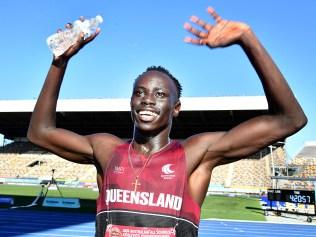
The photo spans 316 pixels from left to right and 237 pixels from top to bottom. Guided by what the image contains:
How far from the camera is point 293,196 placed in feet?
49.7

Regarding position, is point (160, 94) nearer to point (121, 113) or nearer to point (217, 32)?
point (217, 32)

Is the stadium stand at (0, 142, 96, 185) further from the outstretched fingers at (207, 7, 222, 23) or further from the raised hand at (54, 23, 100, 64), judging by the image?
the outstretched fingers at (207, 7, 222, 23)

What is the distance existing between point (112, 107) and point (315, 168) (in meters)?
15.6

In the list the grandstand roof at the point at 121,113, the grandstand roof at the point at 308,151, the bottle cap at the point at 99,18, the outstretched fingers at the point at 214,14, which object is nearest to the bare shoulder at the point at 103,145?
the bottle cap at the point at 99,18

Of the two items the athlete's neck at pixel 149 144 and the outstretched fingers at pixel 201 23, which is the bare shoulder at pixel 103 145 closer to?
the athlete's neck at pixel 149 144

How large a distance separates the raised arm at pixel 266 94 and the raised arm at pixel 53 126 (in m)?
0.67

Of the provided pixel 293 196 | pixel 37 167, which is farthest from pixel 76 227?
pixel 37 167

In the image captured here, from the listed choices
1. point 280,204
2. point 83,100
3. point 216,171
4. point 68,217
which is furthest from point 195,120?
point 68,217

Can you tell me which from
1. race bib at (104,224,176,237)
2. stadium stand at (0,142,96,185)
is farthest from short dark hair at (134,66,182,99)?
stadium stand at (0,142,96,185)

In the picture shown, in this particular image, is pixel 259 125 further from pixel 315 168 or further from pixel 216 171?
pixel 216 171

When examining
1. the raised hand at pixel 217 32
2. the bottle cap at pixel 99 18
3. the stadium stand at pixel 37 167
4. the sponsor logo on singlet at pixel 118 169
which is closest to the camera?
the raised hand at pixel 217 32

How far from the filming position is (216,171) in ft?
107

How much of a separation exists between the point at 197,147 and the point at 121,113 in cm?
3247

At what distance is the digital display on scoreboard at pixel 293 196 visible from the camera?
Answer: 14.7 metres
